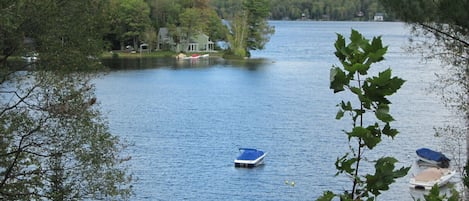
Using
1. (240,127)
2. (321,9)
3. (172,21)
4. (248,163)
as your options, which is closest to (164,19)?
(172,21)

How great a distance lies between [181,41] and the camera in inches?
2955

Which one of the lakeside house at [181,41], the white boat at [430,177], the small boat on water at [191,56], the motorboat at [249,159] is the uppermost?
the lakeside house at [181,41]

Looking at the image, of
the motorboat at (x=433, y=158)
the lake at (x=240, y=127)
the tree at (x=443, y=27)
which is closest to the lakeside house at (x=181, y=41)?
the lake at (x=240, y=127)

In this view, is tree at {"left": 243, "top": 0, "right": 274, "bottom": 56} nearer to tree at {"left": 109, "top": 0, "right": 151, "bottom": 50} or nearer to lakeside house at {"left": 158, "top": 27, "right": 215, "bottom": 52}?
lakeside house at {"left": 158, "top": 27, "right": 215, "bottom": 52}

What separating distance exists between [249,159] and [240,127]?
7.52 meters

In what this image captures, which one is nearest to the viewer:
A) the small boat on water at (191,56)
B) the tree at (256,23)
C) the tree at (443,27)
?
the tree at (443,27)

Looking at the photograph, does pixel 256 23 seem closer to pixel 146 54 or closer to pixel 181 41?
pixel 181 41

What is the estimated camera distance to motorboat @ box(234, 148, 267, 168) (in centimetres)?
2425

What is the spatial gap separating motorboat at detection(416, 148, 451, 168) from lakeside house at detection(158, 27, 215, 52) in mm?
51939

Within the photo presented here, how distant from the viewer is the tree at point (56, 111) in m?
9.88

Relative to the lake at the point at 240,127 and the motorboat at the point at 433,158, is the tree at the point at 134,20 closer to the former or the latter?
the lake at the point at 240,127

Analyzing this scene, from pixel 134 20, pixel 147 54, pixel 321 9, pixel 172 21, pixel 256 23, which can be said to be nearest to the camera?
pixel 134 20

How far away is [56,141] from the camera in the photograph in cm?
1027

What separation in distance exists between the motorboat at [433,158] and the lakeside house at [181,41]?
5194cm
